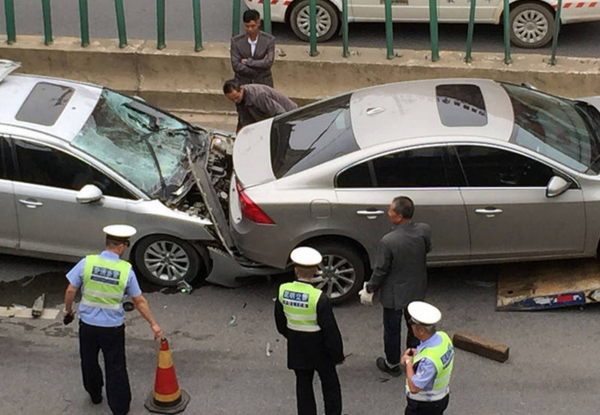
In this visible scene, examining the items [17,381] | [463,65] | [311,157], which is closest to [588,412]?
[311,157]

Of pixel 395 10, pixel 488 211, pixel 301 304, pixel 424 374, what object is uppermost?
pixel 395 10

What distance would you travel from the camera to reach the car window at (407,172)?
7652mm

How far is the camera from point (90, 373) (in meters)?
6.82

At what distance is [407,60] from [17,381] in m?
6.07

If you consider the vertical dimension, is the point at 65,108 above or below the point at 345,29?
below

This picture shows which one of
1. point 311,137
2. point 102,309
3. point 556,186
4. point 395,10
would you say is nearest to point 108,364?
point 102,309

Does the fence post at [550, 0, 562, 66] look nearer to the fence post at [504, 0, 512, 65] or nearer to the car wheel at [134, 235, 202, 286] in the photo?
the fence post at [504, 0, 512, 65]

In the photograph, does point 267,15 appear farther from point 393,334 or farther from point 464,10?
point 393,334

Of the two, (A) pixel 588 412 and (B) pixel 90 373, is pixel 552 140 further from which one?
(B) pixel 90 373

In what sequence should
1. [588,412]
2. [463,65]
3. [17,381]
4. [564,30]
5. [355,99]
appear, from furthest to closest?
[564,30] < [463,65] < [355,99] < [17,381] < [588,412]

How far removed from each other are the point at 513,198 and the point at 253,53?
3.58m

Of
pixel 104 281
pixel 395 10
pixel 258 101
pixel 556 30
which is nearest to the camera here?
pixel 104 281

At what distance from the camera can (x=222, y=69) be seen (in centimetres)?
1131

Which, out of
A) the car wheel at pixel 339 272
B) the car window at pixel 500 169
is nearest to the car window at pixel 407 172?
the car window at pixel 500 169
